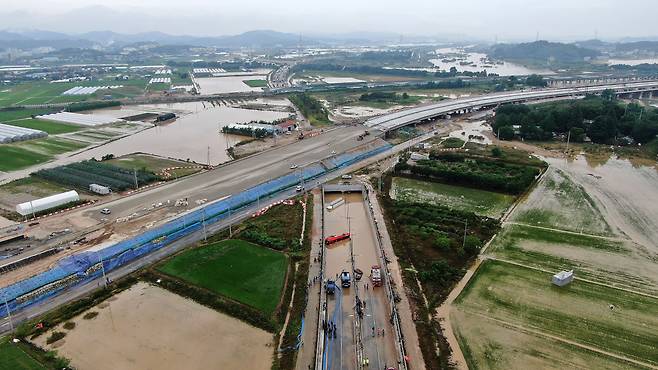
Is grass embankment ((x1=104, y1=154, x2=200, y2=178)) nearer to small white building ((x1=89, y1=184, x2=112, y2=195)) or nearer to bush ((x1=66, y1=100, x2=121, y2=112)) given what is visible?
small white building ((x1=89, y1=184, x2=112, y2=195))

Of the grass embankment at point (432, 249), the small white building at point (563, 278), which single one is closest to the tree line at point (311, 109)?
the grass embankment at point (432, 249)

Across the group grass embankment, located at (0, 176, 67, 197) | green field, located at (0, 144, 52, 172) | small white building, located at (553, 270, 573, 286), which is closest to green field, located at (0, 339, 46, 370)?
grass embankment, located at (0, 176, 67, 197)

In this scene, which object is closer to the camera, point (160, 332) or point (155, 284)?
point (160, 332)

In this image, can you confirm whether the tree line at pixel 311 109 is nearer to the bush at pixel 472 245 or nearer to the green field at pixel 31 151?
the green field at pixel 31 151

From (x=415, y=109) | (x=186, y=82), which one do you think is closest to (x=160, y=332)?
(x=415, y=109)

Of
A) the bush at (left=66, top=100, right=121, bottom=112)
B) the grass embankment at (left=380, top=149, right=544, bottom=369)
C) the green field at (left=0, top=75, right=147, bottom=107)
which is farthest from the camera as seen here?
the green field at (left=0, top=75, right=147, bottom=107)

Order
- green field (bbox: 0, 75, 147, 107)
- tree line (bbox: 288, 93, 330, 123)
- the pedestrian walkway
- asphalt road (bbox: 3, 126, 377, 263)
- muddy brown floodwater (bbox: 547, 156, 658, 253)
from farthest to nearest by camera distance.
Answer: green field (bbox: 0, 75, 147, 107) → tree line (bbox: 288, 93, 330, 123) → asphalt road (bbox: 3, 126, 377, 263) → muddy brown floodwater (bbox: 547, 156, 658, 253) → the pedestrian walkway

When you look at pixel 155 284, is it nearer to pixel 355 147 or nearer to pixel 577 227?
pixel 577 227
